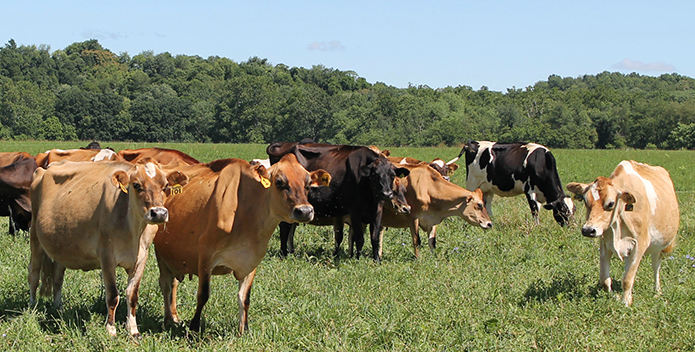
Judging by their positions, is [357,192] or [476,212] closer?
[357,192]

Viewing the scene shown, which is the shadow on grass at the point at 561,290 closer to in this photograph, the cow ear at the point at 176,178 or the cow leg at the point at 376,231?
the cow leg at the point at 376,231

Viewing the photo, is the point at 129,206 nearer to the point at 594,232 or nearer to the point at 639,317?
the point at 594,232

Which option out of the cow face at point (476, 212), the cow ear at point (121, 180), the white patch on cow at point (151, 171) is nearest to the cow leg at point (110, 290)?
the cow ear at point (121, 180)

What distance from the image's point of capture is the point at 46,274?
7434 mm

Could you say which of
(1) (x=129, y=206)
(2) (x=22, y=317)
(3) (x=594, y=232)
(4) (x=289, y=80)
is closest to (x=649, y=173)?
(3) (x=594, y=232)

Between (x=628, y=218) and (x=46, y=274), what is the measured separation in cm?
677

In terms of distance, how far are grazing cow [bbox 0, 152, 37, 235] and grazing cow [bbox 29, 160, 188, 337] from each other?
480cm

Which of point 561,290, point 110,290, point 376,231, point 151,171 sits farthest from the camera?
point 376,231

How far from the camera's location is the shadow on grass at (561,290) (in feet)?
25.0

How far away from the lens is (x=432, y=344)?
6.06 metres

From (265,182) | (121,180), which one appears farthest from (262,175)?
(121,180)

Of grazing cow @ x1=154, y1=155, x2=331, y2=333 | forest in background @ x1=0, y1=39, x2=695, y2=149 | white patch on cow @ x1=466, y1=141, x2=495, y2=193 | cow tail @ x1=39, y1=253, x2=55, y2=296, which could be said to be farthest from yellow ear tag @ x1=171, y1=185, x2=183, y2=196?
forest in background @ x1=0, y1=39, x2=695, y2=149

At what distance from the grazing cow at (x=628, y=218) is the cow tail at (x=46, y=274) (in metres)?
6.02

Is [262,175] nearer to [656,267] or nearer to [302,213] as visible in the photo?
[302,213]
